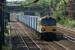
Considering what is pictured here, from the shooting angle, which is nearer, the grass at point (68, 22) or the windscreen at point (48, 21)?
the windscreen at point (48, 21)

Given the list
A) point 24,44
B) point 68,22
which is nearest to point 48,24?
point 24,44

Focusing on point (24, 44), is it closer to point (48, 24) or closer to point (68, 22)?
point (48, 24)

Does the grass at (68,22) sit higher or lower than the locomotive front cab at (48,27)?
lower

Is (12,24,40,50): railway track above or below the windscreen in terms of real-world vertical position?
below

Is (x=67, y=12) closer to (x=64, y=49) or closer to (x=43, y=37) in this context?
(x=43, y=37)

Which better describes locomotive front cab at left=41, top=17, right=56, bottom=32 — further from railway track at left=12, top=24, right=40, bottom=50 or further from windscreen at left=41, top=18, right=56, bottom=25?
railway track at left=12, top=24, right=40, bottom=50

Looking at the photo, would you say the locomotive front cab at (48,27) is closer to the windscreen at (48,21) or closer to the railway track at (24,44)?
the windscreen at (48,21)

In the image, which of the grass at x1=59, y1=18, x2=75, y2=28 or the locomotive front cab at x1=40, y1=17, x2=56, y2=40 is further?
the grass at x1=59, y1=18, x2=75, y2=28

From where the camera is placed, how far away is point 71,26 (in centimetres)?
4728

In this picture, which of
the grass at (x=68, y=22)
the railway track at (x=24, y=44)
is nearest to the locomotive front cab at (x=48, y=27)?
the railway track at (x=24, y=44)

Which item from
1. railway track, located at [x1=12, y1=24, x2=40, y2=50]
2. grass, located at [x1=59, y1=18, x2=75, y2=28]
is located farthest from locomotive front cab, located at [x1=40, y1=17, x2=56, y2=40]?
grass, located at [x1=59, y1=18, x2=75, y2=28]

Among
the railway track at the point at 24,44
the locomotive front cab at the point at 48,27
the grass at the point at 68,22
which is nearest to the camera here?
the railway track at the point at 24,44

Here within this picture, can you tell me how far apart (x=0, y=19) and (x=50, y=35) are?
1273 centimetres

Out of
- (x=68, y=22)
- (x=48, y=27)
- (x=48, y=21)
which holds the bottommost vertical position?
(x=68, y=22)
